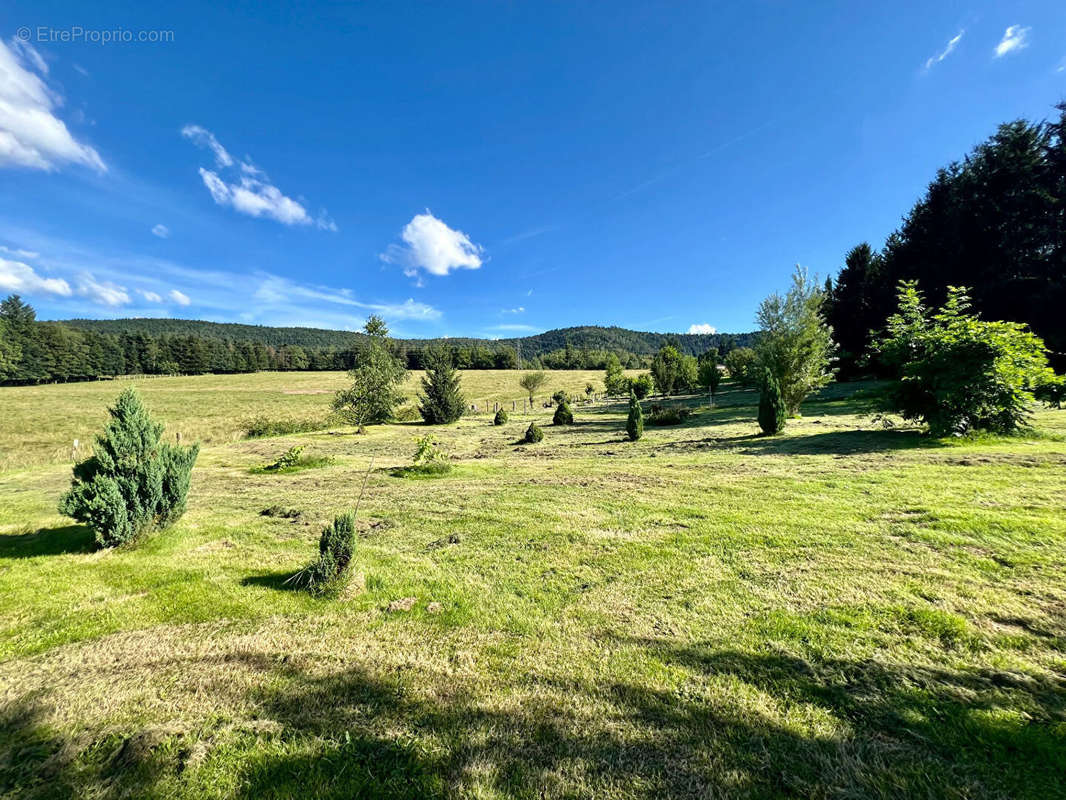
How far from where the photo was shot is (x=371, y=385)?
25969 mm

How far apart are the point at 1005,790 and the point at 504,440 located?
1817cm

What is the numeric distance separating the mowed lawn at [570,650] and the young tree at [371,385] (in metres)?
17.9

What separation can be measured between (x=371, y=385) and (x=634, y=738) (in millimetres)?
26276

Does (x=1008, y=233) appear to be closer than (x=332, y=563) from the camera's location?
No

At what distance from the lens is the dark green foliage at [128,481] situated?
5684mm

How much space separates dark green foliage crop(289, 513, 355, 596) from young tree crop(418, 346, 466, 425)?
955 inches

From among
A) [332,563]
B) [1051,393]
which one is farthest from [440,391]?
[1051,393]

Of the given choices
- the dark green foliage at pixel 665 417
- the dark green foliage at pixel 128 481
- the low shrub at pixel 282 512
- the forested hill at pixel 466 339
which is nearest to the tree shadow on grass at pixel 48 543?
the dark green foliage at pixel 128 481

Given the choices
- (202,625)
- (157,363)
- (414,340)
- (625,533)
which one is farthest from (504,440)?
(414,340)

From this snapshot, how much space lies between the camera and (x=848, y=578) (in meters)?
4.37

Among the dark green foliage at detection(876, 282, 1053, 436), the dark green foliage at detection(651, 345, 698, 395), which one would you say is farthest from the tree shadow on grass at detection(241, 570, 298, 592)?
the dark green foliage at detection(651, 345, 698, 395)

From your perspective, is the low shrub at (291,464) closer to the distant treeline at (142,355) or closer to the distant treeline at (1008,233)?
the distant treeline at (142,355)

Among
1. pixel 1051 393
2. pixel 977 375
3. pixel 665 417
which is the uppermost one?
pixel 977 375

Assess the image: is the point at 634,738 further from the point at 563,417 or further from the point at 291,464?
the point at 563,417
